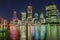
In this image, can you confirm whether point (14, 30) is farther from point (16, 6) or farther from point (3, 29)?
point (16, 6)

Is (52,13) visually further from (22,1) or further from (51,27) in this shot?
(22,1)

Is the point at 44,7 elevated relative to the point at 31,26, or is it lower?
elevated

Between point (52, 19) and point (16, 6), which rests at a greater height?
point (16, 6)

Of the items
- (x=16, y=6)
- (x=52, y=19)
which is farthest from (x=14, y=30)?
(x=52, y=19)

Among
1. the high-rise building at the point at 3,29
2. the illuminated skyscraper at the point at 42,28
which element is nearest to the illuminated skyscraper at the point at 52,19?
the illuminated skyscraper at the point at 42,28

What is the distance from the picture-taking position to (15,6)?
137 centimetres

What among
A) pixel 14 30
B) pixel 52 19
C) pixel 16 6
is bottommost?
pixel 14 30

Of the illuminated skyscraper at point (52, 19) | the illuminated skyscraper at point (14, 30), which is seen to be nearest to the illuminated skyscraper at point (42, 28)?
the illuminated skyscraper at point (52, 19)

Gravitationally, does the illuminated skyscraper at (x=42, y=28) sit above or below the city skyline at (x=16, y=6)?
below

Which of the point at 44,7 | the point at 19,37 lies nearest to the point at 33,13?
the point at 44,7

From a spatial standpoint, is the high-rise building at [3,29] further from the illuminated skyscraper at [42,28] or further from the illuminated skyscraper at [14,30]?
the illuminated skyscraper at [42,28]

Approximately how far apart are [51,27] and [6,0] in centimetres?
50

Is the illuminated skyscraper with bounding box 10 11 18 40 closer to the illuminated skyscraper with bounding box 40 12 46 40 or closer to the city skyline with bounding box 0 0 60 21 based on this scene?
the city skyline with bounding box 0 0 60 21

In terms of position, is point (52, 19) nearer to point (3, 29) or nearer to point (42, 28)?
point (42, 28)
